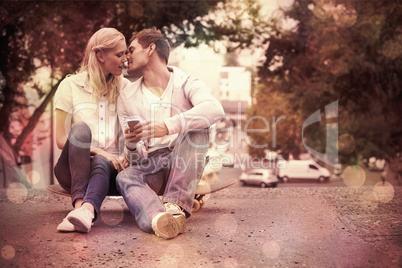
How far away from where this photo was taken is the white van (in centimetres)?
3275

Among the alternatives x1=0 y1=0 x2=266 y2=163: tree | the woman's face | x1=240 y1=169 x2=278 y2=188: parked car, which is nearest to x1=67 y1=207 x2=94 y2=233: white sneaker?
the woman's face

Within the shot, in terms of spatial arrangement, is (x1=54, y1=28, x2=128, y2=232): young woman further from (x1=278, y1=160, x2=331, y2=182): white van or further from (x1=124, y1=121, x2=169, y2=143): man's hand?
(x1=278, y1=160, x2=331, y2=182): white van

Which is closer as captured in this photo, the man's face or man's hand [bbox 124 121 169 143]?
man's hand [bbox 124 121 169 143]

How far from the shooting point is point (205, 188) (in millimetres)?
4461

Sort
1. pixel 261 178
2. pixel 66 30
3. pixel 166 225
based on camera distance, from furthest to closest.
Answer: pixel 261 178 → pixel 66 30 → pixel 166 225

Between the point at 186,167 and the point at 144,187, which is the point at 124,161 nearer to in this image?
the point at 144,187

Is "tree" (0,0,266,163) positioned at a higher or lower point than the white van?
higher

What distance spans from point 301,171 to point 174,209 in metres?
29.9

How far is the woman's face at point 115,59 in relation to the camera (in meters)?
4.20

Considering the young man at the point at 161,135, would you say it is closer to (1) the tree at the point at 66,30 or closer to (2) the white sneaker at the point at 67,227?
(2) the white sneaker at the point at 67,227

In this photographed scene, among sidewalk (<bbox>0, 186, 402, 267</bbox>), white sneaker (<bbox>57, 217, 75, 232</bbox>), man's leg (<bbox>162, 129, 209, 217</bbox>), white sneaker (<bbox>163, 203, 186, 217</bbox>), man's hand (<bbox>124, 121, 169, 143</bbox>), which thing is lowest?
sidewalk (<bbox>0, 186, 402, 267</bbox>)

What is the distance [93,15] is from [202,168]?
926cm

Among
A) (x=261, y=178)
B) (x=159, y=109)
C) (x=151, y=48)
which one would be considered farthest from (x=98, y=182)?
(x=261, y=178)

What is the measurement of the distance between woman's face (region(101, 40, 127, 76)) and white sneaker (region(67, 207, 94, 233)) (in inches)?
47.7
